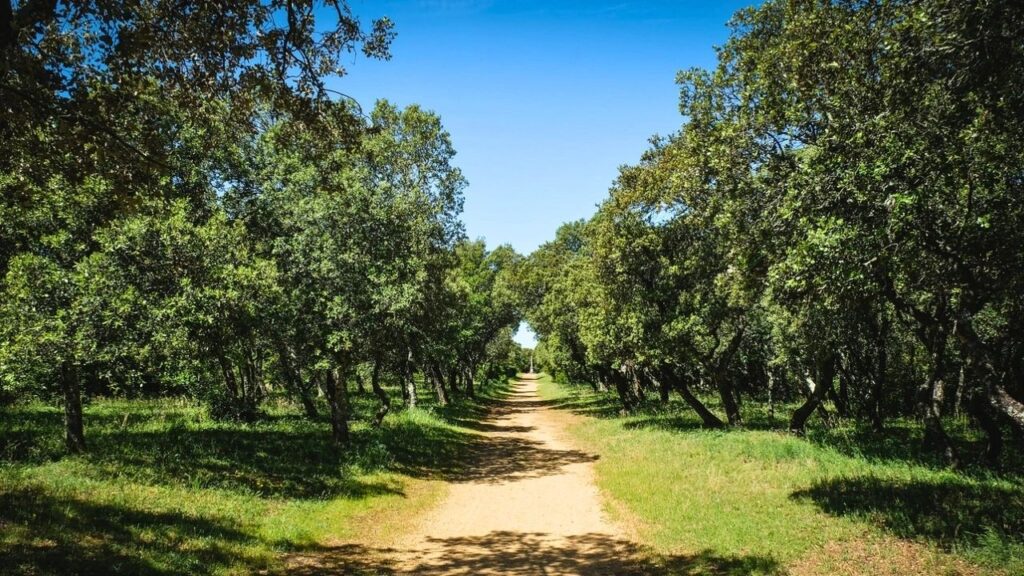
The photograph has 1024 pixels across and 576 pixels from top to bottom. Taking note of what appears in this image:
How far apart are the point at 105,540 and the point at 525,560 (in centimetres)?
735

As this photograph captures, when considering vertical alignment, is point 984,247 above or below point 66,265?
below

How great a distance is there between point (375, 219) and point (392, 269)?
183 centimetres

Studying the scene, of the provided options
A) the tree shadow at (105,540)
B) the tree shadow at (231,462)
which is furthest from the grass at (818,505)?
the tree shadow at (105,540)

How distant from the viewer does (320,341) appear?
17141 millimetres

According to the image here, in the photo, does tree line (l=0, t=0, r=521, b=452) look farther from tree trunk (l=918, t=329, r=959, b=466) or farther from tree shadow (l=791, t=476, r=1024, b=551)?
tree trunk (l=918, t=329, r=959, b=466)

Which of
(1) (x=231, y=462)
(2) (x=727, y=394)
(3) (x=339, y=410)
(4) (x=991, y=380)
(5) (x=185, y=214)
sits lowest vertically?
(1) (x=231, y=462)

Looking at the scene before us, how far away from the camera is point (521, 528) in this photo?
40.4ft

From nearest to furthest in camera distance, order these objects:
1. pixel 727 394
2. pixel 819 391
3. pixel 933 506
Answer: pixel 933 506 < pixel 819 391 < pixel 727 394

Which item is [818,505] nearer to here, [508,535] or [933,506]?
[933,506]

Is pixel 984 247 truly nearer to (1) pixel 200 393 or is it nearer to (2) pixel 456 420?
(1) pixel 200 393

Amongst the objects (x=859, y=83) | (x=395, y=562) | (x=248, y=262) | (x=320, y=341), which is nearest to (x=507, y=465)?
(x=320, y=341)

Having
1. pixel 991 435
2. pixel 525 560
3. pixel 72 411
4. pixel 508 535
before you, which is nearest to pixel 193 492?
pixel 72 411

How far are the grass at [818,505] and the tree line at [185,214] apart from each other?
985cm

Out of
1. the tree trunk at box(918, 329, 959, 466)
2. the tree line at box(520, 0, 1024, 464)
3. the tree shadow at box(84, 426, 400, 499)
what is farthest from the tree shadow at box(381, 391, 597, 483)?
the tree trunk at box(918, 329, 959, 466)
